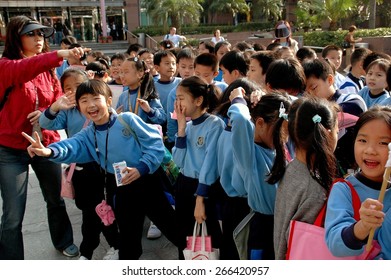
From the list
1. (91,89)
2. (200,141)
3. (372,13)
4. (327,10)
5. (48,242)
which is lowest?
(48,242)

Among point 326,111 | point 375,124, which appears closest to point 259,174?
point 326,111

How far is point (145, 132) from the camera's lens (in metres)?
2.63

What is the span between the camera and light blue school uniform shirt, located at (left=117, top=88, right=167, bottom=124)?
3.50m

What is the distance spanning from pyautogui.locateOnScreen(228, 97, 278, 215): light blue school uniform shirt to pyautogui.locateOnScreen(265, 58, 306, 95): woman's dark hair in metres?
0.56

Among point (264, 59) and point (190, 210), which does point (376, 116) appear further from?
point (264, 59)

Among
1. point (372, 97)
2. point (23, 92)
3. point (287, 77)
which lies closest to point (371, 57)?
point (372, 97)

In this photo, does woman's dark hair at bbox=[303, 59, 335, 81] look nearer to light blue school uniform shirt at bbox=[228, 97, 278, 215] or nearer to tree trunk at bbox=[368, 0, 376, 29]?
light blue school uniform shirt at bbox=[228, 97, 278, 215]

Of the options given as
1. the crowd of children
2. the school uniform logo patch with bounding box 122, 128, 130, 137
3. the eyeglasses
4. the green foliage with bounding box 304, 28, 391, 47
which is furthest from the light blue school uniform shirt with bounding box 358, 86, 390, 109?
the green foliage with bounding box 304, 28, 391, 47

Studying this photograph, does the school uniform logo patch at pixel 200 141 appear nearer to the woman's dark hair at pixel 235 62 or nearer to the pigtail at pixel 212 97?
the pigtail at pixel 212 97

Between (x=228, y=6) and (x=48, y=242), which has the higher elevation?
(x=228, y=6)

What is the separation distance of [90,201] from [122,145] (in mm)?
634

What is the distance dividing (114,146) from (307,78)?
1386mm

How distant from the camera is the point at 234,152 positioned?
1978 millimetres
